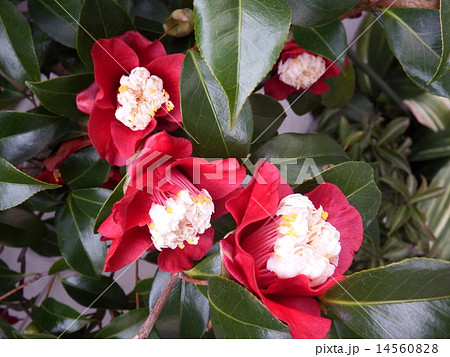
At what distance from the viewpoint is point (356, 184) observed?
0.52 meters

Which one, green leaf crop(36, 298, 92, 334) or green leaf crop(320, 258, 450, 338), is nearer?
green leaf crop(320, 258, 450, 338)

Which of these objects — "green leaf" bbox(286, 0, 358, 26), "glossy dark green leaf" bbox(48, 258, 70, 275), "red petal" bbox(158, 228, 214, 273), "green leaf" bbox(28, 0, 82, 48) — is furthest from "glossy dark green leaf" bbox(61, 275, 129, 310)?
"green leaf" bbox(286, 0, 358, 26)

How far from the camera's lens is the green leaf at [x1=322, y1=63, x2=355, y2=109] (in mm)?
830

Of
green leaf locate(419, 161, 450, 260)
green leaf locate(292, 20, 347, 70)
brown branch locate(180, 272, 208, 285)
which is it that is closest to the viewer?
brown branch locate(180, 272, 208, 285)

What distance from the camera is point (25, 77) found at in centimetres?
60

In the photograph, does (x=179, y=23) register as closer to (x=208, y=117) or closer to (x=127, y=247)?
(x=208, y=117)

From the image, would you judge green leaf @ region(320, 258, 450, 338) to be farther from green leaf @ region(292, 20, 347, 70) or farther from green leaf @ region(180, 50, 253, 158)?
green leaf @ region(292, 20, 347, 70)

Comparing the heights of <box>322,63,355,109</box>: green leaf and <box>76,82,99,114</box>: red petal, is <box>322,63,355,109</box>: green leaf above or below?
below

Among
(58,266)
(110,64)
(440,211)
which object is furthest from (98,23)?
(440,211)

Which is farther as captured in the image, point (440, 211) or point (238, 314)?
point (440, 211)

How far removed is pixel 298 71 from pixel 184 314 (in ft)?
1.23

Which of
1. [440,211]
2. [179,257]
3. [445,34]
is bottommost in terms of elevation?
[440,211]

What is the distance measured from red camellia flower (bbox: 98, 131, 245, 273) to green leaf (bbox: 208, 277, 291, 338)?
0.21 ft

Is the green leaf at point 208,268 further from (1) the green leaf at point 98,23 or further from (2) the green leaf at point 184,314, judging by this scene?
(1) the green leaf at point 98,23
